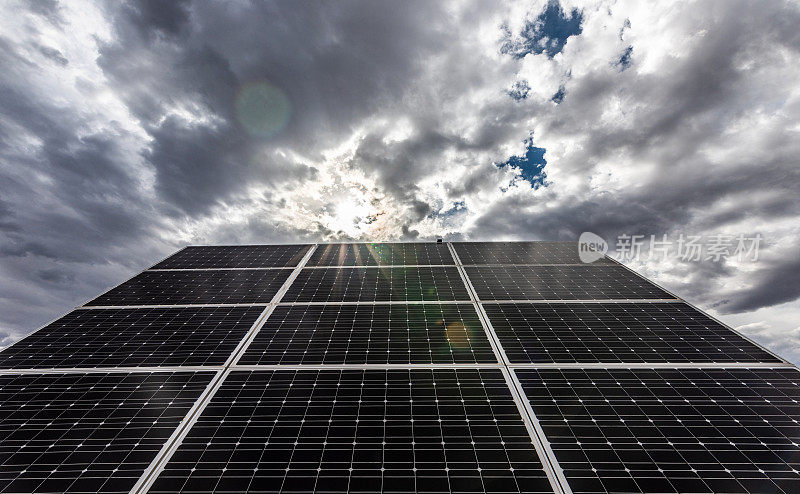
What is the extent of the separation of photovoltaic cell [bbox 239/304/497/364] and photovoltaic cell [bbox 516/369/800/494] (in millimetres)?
3357

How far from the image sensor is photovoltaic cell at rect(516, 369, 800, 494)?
909cm

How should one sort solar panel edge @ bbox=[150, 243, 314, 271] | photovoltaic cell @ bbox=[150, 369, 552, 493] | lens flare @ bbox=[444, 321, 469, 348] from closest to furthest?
1. photovoltaic cell @ bbox=[150, 369, 552, 493]
2. lens flare @ bbox=[444, 321, 469, 348]
3. solar panel edge @ bbox=[150, 243, 314, 271]

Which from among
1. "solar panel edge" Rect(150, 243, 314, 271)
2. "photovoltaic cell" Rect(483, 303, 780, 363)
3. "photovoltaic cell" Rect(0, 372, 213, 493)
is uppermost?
"solar panel edge" Rect(150, 243, 314, 271)

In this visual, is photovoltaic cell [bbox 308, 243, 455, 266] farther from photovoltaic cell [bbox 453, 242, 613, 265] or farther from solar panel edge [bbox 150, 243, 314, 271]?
solar panel edge [bbox 150, 243, 314, 271]

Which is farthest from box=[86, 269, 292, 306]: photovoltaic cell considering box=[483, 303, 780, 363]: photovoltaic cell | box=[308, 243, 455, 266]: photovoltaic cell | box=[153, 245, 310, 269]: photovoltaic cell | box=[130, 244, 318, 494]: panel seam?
box=[483, 303, 780, 363]: photovoltaic cell

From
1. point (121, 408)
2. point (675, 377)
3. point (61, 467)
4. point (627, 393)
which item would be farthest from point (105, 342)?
point (675, 377)

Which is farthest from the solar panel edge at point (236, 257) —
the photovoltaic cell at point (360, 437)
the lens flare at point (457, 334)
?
the lens flare at point (457, 334)

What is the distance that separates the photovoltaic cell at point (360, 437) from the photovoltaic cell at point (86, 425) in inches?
52.6

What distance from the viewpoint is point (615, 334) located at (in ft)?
51.5

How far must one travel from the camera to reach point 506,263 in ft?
81.1

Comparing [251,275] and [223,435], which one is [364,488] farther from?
[251,275]

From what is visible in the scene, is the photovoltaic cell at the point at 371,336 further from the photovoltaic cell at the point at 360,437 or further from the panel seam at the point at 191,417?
the photovoltaic cell at the point at 360,437

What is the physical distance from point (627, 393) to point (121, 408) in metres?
19.8

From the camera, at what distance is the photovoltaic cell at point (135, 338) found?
1420 cm
